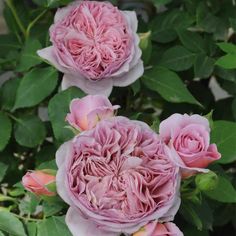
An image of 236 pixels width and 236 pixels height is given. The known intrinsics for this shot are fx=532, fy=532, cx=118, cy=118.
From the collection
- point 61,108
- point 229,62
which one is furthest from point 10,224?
point 229,62

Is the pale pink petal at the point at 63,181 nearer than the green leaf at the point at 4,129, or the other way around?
the pale pink petal at the point at 63,181

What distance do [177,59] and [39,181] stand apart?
271mm

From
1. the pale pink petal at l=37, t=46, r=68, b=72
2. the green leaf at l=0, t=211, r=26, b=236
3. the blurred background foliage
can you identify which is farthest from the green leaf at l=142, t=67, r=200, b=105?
the green leaf at l=0, t=211, r=26, b=236

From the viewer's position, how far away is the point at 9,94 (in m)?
0.62

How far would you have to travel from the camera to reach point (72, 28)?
541 mm

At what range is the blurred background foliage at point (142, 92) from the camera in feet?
1.62

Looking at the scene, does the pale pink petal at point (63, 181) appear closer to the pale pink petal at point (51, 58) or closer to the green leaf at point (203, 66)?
the pale pink petal at point (51, 58)

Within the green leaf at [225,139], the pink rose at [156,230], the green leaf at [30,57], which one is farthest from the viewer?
the green leaf at [30,57]

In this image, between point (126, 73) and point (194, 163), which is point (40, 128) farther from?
point (194, 163)

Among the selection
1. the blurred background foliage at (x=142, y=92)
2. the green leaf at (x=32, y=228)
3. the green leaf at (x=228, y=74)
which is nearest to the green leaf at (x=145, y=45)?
the blurred background foliage at (x=142, y=92)

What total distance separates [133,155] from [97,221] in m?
0.06

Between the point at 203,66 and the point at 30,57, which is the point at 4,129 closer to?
the point at 30,57

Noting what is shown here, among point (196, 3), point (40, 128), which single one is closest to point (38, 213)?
point (40, 128)

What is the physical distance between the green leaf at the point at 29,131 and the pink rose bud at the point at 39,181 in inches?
7.2
